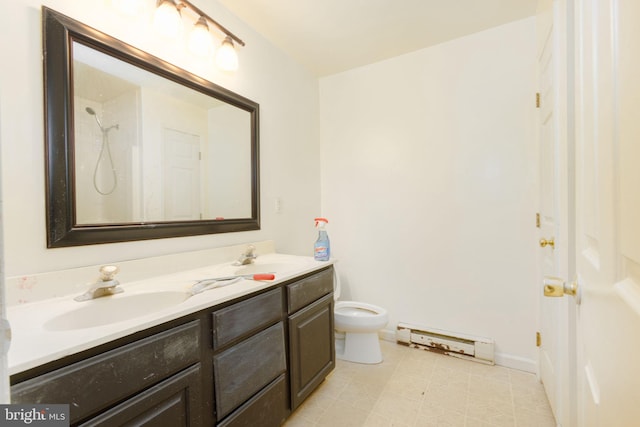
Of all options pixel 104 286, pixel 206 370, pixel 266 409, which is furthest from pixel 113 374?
pixel 266 409

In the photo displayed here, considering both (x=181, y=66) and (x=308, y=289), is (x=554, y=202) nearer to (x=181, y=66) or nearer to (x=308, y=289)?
(x=308, y=289)

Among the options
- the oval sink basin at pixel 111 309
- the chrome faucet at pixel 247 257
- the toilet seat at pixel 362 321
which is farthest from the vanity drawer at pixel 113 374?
the toilet seat at pixel 362 321

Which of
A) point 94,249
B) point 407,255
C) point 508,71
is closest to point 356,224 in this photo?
point 407,255

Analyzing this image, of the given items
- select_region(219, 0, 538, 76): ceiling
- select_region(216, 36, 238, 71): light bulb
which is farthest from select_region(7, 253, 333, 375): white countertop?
select_region(219, 0, 538, 76): ceiling

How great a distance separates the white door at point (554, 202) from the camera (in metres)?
1.07

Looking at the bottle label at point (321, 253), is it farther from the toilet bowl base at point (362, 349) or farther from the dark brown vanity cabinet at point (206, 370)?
the toilet bowl base at point (362, 349)

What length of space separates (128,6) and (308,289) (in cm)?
158

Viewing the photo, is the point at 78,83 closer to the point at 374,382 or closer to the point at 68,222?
the point at 68,222

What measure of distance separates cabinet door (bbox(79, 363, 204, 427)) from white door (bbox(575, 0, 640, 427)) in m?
1.04

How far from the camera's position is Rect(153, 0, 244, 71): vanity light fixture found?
1.38 meters

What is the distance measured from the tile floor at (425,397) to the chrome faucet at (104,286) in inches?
43.1

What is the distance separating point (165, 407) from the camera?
880mm

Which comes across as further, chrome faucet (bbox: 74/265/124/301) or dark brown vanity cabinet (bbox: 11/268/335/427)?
chrome faucet (bbox: 74/265/124/301)

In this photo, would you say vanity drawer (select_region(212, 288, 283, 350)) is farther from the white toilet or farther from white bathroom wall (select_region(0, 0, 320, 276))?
the white toilet
